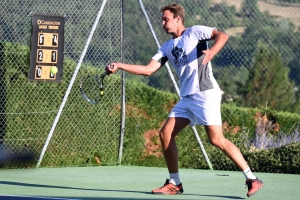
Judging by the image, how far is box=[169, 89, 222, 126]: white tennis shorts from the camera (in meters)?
7.91

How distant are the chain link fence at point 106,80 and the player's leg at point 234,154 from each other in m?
4.66

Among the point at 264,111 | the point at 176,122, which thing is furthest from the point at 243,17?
the point at 176,122

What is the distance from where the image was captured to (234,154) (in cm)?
775

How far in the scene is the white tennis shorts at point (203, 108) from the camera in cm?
791

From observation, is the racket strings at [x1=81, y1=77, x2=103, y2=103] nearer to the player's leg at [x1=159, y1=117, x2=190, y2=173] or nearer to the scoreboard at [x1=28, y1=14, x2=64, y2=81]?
the scoreboard at [x1=28, y1=14, x2=64, y2=81]

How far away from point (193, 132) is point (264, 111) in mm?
2873

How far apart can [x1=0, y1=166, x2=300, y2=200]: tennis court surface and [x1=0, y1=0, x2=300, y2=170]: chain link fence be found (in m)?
0.63

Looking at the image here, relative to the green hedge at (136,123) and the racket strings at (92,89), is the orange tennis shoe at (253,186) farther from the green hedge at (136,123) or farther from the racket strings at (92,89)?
the racket strings at (92,89)

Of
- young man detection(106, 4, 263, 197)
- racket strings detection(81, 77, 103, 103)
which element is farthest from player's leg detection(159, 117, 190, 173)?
racket strings detection(81, 77, 103, 103)

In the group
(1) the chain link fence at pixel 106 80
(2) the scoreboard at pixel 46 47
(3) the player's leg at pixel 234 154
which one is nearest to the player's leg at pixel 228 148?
(3) the player's leg at pixel 234 154

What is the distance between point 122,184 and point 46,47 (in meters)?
3.25

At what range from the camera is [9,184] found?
933 centimetres

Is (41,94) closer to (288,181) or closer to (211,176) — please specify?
(211,176)

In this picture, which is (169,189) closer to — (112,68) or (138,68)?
(138,68)
